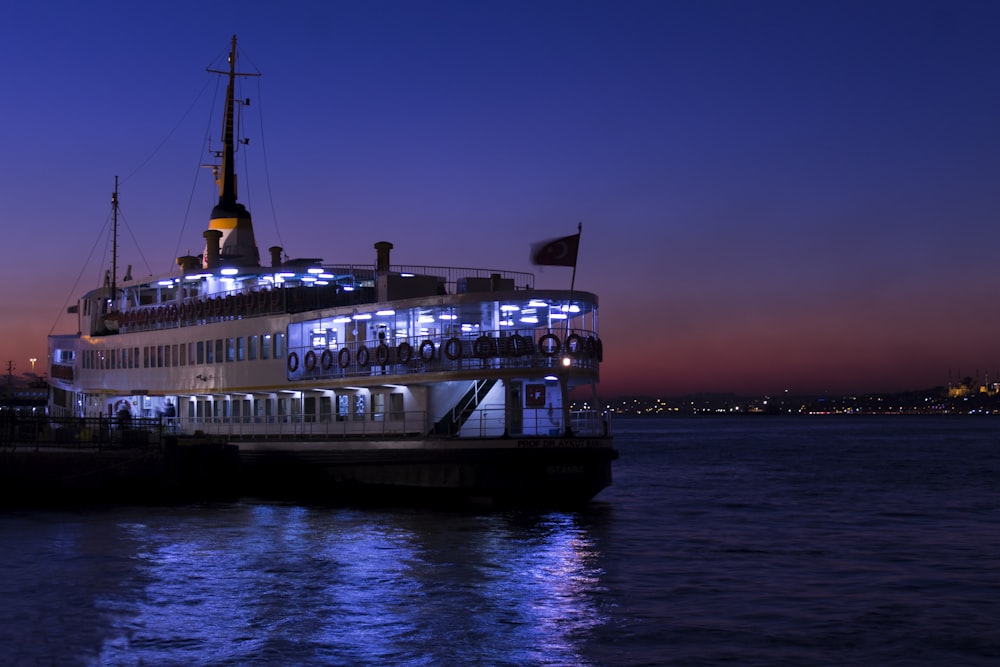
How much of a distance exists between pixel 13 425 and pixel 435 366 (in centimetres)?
1635

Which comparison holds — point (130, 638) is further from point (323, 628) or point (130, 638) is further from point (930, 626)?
point (930, 626)

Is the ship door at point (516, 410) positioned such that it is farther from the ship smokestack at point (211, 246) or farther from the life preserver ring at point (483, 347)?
the ship smokestack at point (211, 246)

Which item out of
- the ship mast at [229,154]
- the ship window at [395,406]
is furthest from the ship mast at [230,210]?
the ship window at [395,406]

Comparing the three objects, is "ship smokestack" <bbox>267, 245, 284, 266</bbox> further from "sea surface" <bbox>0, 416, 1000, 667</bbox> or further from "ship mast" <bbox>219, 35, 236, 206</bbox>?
"sea surface" <bbox>0, 416, 1000, 667</bbox>

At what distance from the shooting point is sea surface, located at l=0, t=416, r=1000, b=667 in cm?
1641

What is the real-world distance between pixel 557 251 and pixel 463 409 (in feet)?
19.0

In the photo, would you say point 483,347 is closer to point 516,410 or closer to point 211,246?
point 516,410

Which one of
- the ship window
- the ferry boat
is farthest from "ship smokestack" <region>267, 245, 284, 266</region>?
the ship window

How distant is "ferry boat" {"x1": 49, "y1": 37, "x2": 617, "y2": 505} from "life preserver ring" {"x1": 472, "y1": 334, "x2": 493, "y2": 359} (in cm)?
4

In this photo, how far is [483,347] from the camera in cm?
3247

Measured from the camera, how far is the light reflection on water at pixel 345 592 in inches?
640

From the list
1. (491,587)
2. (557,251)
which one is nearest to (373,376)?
(557,251)

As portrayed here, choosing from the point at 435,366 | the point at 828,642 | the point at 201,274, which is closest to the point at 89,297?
the point at 201,274

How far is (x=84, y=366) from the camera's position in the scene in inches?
2008
